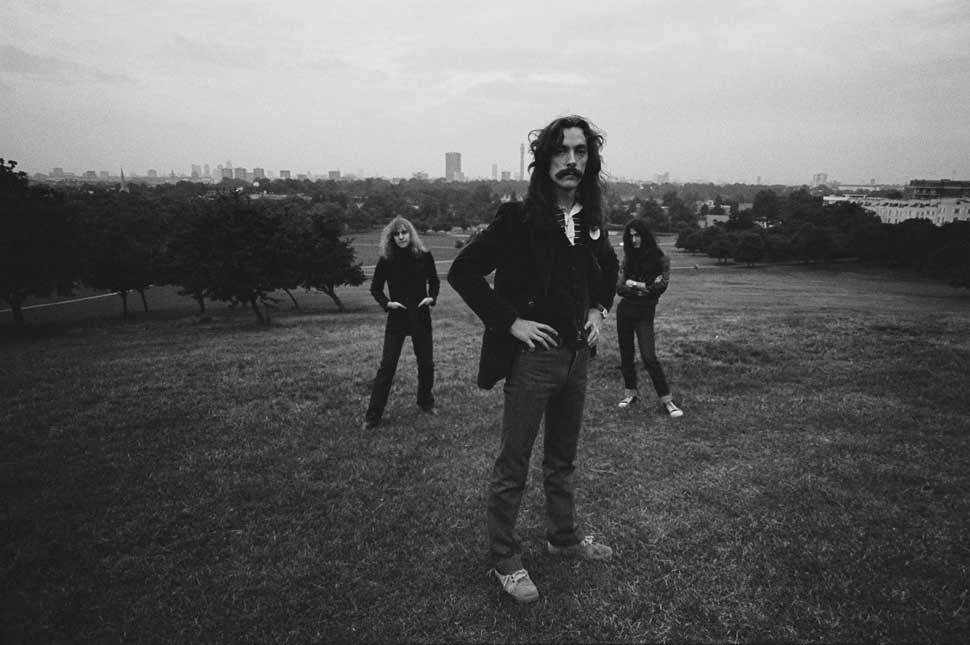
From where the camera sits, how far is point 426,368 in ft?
25.1

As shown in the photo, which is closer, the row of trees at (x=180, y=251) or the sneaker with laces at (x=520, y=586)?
the sneaker with laces at (x=520, y=586)

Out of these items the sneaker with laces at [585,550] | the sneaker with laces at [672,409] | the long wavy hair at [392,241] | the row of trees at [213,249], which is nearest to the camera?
the sneaker with laces at [585,550]

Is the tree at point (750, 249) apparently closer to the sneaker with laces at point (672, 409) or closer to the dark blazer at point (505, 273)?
the sneaker with laces at point (672, 409)

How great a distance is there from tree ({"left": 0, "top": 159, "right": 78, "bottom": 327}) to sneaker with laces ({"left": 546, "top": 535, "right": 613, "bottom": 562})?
120ft

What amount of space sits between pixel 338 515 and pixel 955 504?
5883mm

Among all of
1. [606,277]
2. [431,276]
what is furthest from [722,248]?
[606,277]

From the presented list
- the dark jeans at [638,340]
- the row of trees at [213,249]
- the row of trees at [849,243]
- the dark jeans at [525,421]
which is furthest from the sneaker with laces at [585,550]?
Result: the row of trees at [849,243]

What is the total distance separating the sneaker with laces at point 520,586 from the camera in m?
3.68

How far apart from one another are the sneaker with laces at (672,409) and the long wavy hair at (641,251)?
2.03m

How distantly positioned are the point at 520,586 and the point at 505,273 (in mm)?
2309

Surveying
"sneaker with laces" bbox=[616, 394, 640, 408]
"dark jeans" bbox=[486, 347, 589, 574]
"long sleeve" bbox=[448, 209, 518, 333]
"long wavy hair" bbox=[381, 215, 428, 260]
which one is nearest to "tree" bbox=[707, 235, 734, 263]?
"sneaker with laces" bbox=[616, 394, 640, 408]

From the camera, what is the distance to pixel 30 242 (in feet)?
96.5

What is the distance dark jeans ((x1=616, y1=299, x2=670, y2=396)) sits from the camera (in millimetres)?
7477

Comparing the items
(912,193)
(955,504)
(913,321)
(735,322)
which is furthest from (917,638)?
(912,193)
